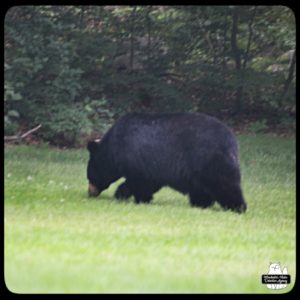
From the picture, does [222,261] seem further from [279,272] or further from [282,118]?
[282,118]

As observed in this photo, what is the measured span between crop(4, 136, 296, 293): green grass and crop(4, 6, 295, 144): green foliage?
919 mm

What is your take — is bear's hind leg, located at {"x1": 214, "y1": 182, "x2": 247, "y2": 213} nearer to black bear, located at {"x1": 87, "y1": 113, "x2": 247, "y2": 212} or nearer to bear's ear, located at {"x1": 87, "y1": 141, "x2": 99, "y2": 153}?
black bear, located at {"x1": 87, "y1": 113, "x2": 247, "y2": 212}

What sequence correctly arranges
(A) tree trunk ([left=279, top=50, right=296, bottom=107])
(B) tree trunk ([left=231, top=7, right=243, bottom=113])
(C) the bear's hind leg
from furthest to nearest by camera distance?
1. (A) tree trunk ([left=279, top=50, right=296, bottom=107])
2. (B) tree trunk ([left=231, top=7, right=243, bottom=113])
3. (C) the bear's hind leg

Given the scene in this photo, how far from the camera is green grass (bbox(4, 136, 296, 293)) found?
8047mm

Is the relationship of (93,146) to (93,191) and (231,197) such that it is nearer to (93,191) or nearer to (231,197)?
(93,191)

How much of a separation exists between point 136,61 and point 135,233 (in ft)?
22.5

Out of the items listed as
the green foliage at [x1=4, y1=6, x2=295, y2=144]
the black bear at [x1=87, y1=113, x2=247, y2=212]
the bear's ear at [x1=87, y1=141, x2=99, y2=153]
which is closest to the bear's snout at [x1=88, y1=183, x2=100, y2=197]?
the black bear at [x1=87, y1=113, x2=247, y2=212]

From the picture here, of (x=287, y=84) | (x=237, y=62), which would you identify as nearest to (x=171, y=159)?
(x=237, y=62)

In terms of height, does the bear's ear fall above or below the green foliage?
below

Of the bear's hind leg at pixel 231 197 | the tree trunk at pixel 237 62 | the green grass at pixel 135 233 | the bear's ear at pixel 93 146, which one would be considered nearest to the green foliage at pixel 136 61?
the tree trunk at pixel 237 62

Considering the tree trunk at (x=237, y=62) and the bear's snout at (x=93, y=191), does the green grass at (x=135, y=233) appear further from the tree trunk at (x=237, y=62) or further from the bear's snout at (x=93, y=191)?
the tree trunk at (x=237, y=62)

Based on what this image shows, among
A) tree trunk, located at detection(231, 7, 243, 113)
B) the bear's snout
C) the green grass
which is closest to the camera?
the green grass

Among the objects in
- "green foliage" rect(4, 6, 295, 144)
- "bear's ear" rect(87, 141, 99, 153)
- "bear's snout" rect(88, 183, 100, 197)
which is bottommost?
"bear's snout" rect(88, 183, 100, 197)

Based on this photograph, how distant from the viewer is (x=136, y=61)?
16922 millimetres
